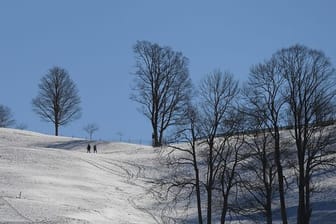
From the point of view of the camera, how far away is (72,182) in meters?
57.1

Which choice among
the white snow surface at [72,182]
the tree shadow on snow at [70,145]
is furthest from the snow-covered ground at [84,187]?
the tree shadow on snow at [70,145]

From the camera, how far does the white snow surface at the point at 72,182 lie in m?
43.2

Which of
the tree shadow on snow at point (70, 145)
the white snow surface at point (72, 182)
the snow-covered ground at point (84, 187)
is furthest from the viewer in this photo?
the tree shadow on snow at point (70, 145)

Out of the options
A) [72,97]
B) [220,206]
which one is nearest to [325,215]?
[220,206]

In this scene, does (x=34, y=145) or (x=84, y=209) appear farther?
(x=34, y=145)

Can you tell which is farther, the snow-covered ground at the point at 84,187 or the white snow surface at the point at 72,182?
the snow-covered ground at the point at 84,187

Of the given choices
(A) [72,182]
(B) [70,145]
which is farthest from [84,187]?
(B) [70,145]

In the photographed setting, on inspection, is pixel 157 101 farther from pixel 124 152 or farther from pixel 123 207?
pixel 123 207

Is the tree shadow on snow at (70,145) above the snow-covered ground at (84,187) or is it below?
above

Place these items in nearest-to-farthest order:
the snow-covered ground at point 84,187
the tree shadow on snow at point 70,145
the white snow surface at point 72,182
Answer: the white snow surface at point 72,182 → the snow-covered ground at point 84,187 → the tree shadow on snow at point 70,145

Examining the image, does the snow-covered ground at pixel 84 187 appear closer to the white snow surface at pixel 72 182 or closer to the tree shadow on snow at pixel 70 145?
the white snow surface at pixel 72 182

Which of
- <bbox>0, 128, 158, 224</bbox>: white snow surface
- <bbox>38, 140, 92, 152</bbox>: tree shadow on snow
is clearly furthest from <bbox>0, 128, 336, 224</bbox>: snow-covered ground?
<bbox>38, 140, 92, 152</bbox>: tree shadow on snow

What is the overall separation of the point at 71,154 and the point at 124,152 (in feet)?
29.9

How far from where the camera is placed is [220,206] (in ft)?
172
